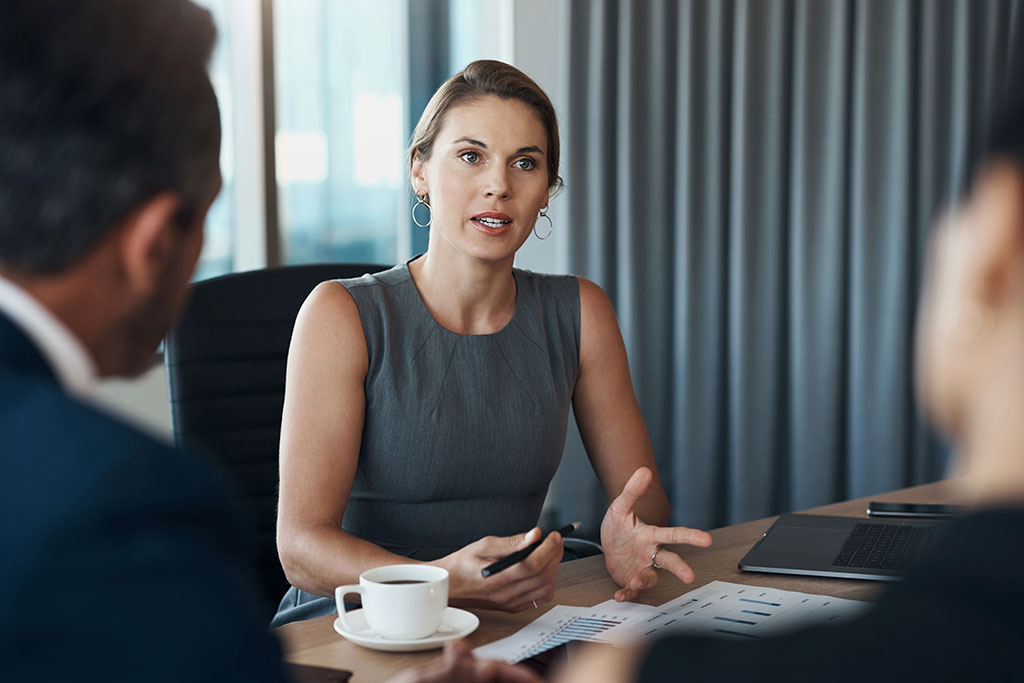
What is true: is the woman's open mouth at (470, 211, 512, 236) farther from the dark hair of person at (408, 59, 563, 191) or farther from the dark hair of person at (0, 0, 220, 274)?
the dark hair of person at (0, 0, 220, 274)

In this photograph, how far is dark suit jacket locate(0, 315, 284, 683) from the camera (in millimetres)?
504

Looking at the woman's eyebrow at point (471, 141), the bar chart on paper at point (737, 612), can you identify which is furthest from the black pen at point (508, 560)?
the woman's eyebrow at point (471, 141)

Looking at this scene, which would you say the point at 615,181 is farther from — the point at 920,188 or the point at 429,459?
the point at 429,459

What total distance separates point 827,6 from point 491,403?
2160 millimetres

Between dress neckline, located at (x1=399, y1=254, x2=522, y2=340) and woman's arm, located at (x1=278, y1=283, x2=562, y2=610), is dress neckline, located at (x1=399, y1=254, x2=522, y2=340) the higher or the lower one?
Answer: the higher one

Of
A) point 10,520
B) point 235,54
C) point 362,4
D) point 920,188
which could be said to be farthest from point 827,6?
point 10,520

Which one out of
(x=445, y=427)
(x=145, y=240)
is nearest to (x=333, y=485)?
(x=445, y=427)

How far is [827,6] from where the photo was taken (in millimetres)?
3305

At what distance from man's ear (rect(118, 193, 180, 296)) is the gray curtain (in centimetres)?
288

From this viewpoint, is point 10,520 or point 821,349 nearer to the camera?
point 10,520

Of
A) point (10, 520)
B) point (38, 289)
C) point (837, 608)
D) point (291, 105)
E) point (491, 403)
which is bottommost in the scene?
point (837, 608)

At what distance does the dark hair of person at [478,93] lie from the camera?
5.98 ft

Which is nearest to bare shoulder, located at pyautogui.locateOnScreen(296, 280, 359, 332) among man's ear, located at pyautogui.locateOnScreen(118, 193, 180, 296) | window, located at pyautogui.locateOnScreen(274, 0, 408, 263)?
man's ear, located at pyautogui.locateOnScreen(118, 193, 180, 296)

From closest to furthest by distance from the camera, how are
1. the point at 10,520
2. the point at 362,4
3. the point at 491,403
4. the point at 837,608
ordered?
the point at 10,520
the point at 837,608
the point at 491,403
the point at 362,4
